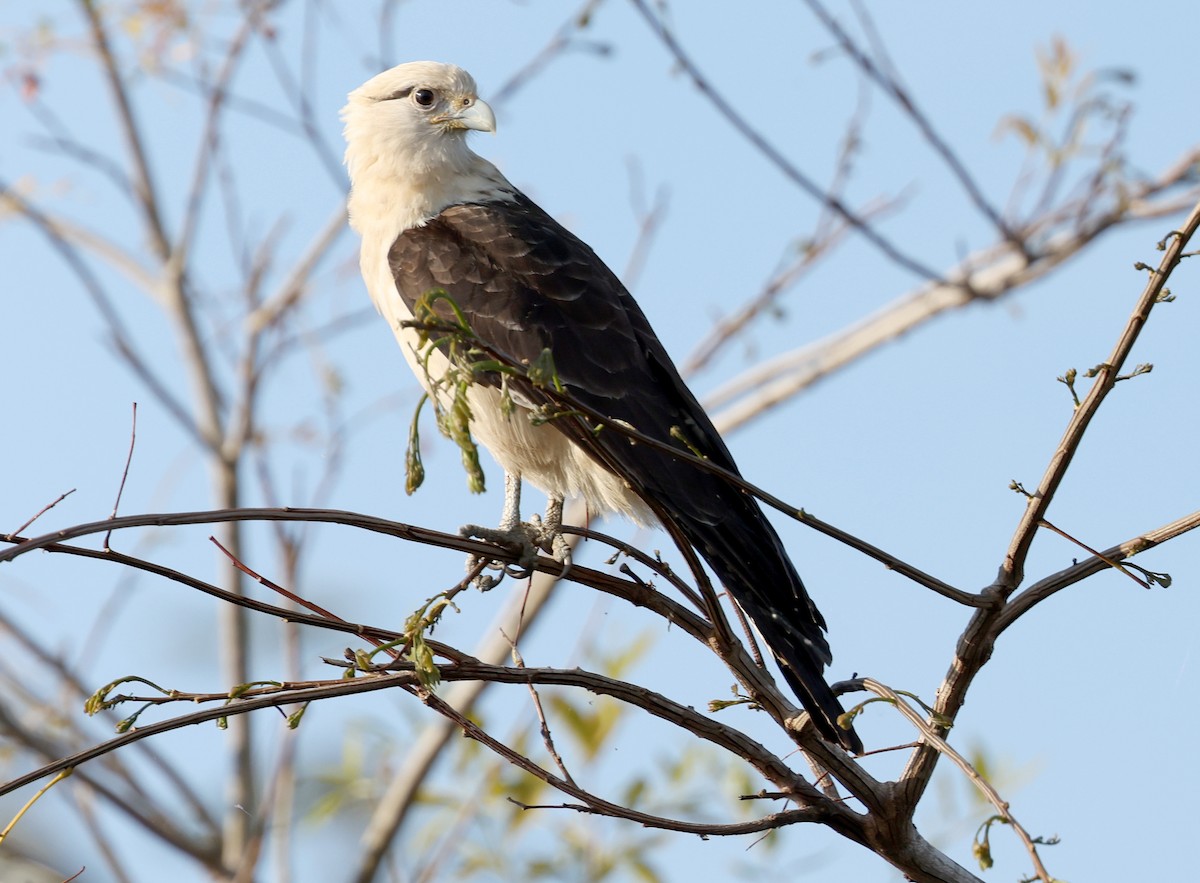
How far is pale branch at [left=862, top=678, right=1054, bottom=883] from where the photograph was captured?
6.43 feet

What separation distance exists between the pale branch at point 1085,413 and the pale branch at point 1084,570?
0.12ft

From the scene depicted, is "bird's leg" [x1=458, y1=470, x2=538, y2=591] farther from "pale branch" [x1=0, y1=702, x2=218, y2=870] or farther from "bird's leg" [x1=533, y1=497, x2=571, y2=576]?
"pale branch" [x1=0, y1=702, x2=218, y2=870]

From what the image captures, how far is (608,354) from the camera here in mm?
3977

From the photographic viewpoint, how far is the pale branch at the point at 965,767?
6.43 ft

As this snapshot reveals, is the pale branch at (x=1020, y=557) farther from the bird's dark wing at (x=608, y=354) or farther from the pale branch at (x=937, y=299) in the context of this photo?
the pale branch at (x=937, y=299)

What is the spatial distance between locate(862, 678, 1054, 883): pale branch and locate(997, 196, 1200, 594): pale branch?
0.27 metres

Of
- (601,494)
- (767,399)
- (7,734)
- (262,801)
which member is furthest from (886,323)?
(7,734)

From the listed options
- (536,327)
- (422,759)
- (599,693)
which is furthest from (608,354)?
(422,759)

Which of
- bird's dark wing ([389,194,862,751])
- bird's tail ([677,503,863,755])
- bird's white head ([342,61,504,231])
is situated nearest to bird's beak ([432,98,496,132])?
bird's white head ([342,61,504,231])

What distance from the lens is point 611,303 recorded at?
414cm

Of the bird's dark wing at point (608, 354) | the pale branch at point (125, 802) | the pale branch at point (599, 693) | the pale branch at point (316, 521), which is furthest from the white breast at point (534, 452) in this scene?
the pale branch at point (125, 802)

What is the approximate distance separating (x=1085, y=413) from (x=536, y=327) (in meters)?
1.99

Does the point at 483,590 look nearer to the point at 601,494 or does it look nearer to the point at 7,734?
the point at 601,494

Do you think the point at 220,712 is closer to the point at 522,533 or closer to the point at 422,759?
the point at 522,533
